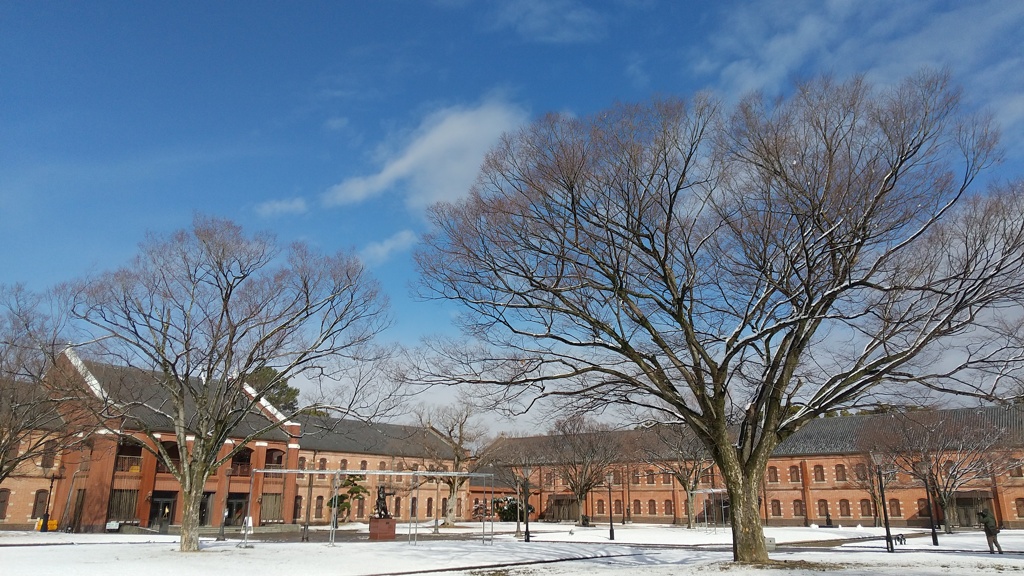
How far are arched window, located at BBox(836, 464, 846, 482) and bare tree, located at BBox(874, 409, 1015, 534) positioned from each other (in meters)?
12.0

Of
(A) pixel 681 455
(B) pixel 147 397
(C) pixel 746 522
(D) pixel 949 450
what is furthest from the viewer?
(A) pixel 681 455

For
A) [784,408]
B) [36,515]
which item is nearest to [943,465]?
[784,408]

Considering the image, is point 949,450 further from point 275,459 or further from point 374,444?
point 374,444

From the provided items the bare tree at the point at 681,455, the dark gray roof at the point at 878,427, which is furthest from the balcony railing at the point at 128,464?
the dark gray roof at the point at 878,427

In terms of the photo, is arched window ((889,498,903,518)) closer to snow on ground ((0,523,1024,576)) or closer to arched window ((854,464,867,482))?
arched window ((854,464,867,482))

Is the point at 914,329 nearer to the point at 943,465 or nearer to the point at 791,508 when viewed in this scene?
the point at 943,465

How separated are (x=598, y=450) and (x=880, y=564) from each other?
35.9 m

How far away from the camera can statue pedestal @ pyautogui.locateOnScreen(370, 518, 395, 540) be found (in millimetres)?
28500

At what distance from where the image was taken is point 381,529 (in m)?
28.7

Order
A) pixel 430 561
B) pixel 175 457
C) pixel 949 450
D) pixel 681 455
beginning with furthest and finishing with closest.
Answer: pixel 681 455 → pixel 175 457 → pixel 949 450 → pixel 430 561

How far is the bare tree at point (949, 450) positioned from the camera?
37219mm

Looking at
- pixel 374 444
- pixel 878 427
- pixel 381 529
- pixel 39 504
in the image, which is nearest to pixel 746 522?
pixel 381 529

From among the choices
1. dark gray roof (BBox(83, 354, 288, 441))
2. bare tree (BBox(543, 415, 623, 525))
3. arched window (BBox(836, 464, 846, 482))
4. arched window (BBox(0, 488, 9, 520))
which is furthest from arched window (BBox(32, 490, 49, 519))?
arched window (BBox(836, 464, 846, 482))

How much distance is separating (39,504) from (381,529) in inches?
1020
